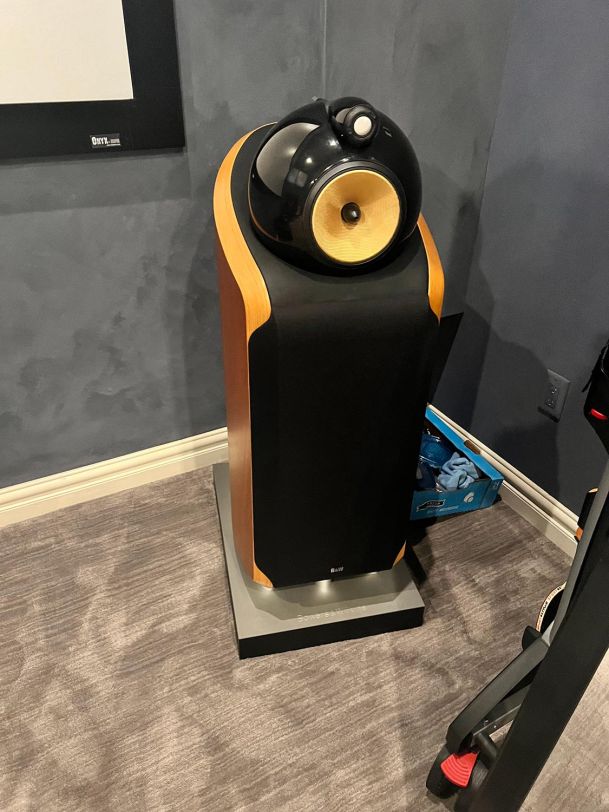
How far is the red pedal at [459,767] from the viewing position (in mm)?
997

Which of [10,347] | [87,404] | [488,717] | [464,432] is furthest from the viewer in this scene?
[464,432]

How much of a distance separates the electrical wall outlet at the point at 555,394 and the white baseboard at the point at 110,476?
2.87ft

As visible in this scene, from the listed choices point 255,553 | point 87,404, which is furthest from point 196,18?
point 255,553

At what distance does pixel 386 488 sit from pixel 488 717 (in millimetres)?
418

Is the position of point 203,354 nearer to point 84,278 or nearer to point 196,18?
point 84,278

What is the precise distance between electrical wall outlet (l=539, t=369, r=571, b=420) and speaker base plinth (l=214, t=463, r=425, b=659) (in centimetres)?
53

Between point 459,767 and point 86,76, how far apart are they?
141cm

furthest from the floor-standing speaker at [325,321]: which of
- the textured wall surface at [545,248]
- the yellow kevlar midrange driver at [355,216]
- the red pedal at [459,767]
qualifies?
the textured wall surface at [545,248]

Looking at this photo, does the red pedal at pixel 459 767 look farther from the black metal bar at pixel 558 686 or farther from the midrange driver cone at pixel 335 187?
the midrange driver cone at pixel 335 187

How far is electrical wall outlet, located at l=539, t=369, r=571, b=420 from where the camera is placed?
4.65 feet

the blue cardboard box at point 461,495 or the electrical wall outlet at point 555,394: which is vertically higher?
the electrical wall outlet at point 555,394

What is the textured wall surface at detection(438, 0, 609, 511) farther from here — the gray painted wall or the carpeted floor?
the carpeted floor

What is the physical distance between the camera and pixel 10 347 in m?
1.38

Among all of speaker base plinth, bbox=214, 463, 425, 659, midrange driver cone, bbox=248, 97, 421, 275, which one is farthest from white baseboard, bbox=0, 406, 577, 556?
midrange driver cone, bbox=248, 97, 421, 275
